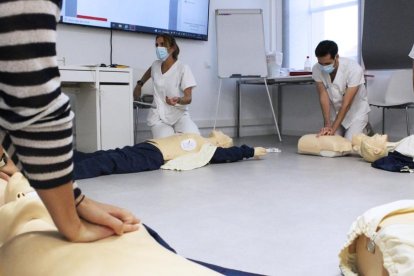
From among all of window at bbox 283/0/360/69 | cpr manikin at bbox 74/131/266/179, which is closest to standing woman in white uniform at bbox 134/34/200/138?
cpr manikin at bbox 74/131/266/179

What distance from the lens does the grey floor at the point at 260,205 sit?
1.33 m

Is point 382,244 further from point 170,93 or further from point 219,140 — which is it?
point 170,93

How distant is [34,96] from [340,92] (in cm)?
355

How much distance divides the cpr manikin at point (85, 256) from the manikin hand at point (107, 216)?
0.01m

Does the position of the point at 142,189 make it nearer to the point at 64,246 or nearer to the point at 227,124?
the point at 64,246

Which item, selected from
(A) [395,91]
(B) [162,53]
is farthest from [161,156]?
(A) [395,91]

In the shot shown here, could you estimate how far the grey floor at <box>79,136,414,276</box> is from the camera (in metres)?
1.33

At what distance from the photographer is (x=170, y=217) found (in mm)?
1730

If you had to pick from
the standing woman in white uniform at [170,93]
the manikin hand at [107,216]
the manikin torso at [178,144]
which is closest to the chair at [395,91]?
Result: the standing woman in white uniform at [170,93]

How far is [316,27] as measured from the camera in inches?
207

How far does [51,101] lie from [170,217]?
121 centimetres

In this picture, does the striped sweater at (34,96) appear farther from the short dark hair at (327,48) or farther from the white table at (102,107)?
the short dark hair at (327,48)

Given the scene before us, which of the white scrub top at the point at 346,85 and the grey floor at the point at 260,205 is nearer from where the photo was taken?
the grey floor at the point at 260,205

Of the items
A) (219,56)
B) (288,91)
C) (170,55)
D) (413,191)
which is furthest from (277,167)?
(288,91)
